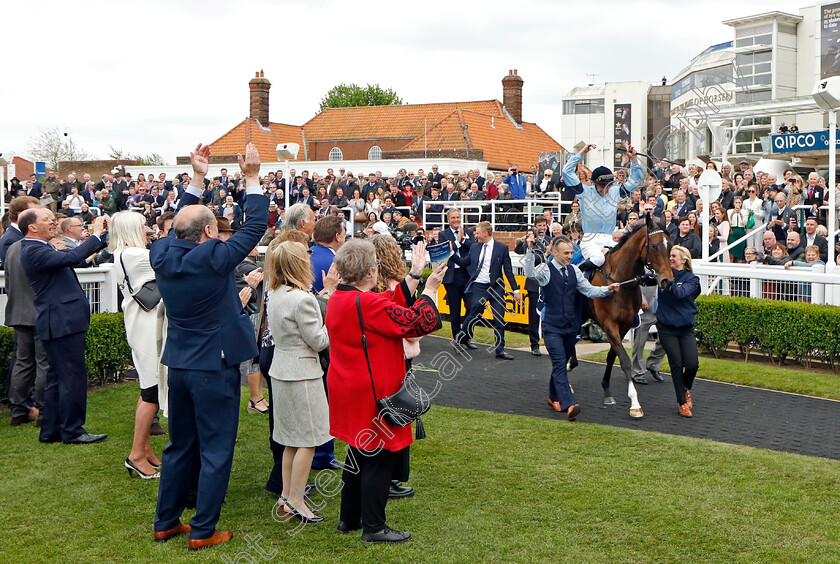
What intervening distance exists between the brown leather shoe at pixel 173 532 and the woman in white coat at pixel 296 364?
0.64 meters

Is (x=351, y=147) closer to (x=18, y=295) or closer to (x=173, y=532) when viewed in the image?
(x=18, y=295)

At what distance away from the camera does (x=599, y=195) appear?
34.3 ft

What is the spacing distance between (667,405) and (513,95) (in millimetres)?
41756

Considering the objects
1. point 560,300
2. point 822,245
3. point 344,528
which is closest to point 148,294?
point 344,528

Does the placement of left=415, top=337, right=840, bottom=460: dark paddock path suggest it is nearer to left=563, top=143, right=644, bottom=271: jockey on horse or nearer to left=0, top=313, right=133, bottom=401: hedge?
left=563, top=143, right=644, bottom=271: jockey on horse

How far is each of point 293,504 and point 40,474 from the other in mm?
2287

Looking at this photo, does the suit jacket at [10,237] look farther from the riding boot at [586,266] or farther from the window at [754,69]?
the window at [754,69]

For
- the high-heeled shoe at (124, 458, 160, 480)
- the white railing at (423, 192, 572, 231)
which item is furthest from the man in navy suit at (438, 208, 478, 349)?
the high-heeled shoe at (124, 458, 160, 480)

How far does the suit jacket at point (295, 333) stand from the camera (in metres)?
4.93

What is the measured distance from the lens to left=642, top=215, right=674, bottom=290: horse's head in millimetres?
8008

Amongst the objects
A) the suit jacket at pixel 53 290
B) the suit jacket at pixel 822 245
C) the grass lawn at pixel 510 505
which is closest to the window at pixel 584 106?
the suit jacket at pixel 822 245

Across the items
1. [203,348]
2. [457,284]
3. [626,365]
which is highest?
[203,348]

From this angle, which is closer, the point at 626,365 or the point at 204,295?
the point at 204,295

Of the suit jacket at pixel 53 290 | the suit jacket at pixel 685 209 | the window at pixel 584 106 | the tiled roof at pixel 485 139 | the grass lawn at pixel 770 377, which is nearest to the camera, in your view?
the suit jacket at pixel 53 290
